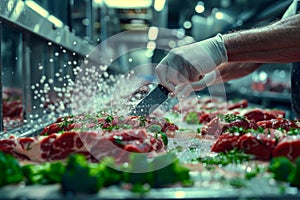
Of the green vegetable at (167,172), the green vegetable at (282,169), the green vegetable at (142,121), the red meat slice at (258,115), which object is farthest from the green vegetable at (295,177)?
the red meat slice at (258,115)

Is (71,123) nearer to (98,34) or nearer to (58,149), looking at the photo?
(58,149)

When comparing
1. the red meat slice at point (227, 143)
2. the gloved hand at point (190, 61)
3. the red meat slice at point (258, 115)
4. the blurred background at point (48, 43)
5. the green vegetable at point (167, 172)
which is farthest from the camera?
the red meat slice at point (258, 115)

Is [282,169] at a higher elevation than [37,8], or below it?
below

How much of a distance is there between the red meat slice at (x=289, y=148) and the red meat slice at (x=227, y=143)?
0.21m

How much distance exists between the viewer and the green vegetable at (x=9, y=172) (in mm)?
1322

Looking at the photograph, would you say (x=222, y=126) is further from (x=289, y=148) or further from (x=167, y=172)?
(x=167, y=172)

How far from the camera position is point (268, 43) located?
2.50 meters

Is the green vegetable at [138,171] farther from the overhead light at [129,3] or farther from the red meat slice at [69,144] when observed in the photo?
the overhead light at [129,3]

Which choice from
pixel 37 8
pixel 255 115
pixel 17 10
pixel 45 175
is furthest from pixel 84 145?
pixel 255 115

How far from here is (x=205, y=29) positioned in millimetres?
8000

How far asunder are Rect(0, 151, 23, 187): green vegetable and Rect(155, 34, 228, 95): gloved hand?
4.52ft

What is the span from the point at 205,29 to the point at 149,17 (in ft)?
5.65

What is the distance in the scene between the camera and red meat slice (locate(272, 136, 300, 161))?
175cm

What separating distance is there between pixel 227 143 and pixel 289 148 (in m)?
0.32
